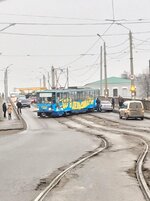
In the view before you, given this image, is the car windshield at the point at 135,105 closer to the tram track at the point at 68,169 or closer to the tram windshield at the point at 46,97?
the tram windshield at the point at 46,97

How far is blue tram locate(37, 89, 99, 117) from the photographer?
53.8 meters

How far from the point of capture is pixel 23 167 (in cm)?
1614

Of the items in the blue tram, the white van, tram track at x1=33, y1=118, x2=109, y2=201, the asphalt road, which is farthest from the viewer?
the blue tram

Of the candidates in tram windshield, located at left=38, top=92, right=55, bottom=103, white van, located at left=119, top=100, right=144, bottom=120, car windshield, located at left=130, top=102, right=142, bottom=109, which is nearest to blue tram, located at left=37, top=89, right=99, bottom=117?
tram windshield, located at left=38, top=92, right=55, bottom=103

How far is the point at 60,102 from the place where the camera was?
54125 mm

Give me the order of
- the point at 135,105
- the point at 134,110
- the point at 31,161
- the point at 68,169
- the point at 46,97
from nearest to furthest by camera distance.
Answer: the point at 68,169
the point at 31,161
the point at 135,105
the point at 134,110
the point at 46,97

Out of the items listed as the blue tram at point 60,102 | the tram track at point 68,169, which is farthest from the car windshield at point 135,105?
the tram track at point 68,169

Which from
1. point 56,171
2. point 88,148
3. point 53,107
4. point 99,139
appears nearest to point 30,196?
point 56,171

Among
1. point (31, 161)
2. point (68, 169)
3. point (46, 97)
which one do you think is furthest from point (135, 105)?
point (68, 169)

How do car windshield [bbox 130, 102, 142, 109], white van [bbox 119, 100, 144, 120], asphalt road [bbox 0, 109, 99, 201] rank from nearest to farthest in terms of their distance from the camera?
asphalt road [bbox 0, 109, 99, 201] < car windshield [bbox 130, 102, 142, 109] < white van [bbox 119, 100, 144, 120]

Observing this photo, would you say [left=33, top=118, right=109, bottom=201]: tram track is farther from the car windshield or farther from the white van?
the white van

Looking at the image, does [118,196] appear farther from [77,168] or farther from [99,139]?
[99,139]

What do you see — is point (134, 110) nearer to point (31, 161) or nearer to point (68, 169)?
point (31, 161)

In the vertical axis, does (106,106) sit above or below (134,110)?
below
